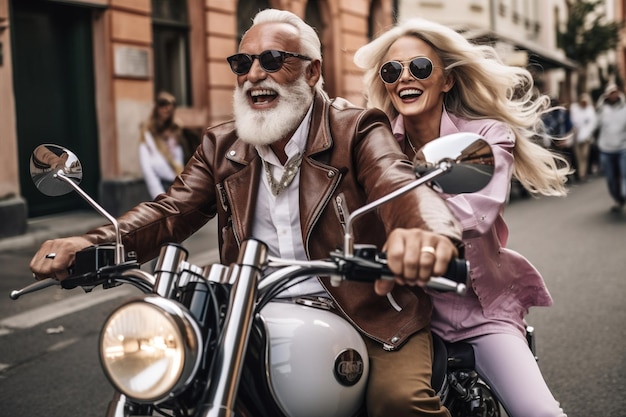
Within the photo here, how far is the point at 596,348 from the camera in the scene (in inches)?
220

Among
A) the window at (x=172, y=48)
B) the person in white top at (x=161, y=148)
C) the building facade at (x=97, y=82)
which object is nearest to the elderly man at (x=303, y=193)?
the person in white top at (x=161, y=148)

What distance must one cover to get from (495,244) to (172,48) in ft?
43.7

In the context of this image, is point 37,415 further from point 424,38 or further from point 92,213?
point 92,213

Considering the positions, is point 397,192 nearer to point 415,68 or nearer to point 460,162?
point 460,162

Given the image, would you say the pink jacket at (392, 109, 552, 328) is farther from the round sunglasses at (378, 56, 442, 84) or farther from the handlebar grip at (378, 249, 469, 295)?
the handlebar grip at (378, 249, 469, 295)

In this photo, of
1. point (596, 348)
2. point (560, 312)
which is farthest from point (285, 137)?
point (560, 312)

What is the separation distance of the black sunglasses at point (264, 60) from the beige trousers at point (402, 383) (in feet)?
2.61

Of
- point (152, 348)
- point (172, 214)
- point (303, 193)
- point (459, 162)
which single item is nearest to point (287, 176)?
point (303, 193)

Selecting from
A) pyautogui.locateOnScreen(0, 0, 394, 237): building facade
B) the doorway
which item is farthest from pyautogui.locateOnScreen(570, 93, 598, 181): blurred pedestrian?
the doorway

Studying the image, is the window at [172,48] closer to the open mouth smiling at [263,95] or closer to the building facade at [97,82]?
the building facade at [97,82]

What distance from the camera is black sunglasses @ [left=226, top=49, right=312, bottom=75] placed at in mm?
2439

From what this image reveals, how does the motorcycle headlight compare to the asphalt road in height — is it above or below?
above

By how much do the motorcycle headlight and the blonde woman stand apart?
1.29 m

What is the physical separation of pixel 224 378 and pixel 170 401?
0.38ft
